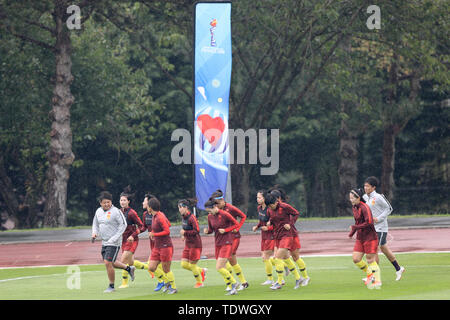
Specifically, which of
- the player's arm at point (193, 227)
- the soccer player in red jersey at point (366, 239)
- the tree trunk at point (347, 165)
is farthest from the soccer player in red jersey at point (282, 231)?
the tree trunk at point (347, 165)

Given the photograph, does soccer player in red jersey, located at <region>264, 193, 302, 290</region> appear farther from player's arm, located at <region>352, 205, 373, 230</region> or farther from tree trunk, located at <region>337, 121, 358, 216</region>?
tree trunk, located at <region>337, 121, 358, 216</region>

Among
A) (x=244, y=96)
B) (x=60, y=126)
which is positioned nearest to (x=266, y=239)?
(x=60, y=126)

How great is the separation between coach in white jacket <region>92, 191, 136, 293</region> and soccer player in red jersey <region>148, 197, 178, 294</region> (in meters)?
0.67

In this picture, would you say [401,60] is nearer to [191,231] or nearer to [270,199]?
[270,199]

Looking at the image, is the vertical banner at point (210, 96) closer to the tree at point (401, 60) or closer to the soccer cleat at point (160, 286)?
the soccer cleat at point (160, 286)

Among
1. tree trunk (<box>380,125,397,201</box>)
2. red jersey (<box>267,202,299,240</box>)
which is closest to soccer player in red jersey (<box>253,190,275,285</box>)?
red jersey (<box>267,202,299,240</box>)

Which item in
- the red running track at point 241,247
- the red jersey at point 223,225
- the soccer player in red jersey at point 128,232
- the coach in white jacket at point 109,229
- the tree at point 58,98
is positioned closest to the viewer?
the red jersey at point 223,225

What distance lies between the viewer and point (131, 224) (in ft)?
59.8

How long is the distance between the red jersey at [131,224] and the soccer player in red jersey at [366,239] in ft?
14.4

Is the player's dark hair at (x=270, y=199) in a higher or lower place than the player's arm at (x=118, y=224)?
higher

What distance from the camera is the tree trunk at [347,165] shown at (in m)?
42.5

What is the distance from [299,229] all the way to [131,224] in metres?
14.9

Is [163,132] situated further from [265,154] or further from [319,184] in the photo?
[319,184]

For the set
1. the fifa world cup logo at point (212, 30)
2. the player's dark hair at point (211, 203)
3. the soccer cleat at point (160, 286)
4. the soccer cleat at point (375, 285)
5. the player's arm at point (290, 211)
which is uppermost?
the fifa world cup logo at point (212, 30)
